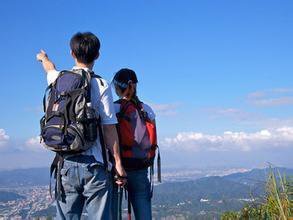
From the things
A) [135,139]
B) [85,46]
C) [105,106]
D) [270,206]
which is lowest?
[270,206]

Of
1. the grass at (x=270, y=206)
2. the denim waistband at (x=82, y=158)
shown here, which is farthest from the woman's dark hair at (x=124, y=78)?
the grass at (x=270, y=206)

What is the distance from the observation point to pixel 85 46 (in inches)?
165

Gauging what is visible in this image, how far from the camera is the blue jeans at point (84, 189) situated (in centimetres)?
404

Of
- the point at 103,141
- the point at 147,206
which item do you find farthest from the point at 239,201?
the point at 103,141

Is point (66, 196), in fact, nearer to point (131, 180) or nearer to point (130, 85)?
point (131, 180)

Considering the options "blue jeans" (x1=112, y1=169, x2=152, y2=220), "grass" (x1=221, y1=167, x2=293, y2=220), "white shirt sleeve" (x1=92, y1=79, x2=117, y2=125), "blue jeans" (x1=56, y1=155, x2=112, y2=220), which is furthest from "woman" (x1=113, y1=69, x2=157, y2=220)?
"grass" (x1=221, y1=167, x2=293, y2=220)

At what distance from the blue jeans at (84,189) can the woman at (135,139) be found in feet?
1.25

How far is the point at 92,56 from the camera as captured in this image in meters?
4.23

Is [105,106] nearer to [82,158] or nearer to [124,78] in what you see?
[82,158]

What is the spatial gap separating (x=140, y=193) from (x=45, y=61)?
160 centimetres

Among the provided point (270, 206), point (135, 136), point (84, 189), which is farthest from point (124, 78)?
point (270, 206)

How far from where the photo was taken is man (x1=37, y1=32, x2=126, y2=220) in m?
4.05

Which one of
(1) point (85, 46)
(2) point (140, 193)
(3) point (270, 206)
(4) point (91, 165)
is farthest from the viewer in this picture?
(3) point (270, 206)

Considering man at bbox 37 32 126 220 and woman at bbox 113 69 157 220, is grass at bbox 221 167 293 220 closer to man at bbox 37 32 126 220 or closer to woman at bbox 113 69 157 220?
woman at bbox 113 69 157 220
